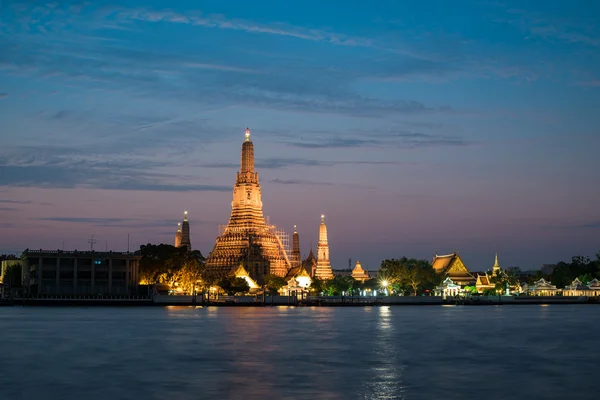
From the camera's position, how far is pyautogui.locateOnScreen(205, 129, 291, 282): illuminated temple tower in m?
178

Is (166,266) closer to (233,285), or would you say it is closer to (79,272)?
(233,285)

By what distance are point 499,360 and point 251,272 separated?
121 m

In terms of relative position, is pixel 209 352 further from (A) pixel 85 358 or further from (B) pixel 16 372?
(B) pixel 16 372

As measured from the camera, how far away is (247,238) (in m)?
180

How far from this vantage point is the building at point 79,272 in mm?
149125

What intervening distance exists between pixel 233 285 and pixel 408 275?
113 feet

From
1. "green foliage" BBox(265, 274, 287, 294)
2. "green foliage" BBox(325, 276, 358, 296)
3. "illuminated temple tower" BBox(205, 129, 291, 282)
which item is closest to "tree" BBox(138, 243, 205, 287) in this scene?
"illuminated temple tower" BBox(205, 129, 291, 282)

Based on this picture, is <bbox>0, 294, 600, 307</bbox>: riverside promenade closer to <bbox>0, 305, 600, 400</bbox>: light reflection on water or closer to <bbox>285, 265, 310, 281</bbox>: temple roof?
<bbox>285, 265, 310, 281</bbox>: temple roof

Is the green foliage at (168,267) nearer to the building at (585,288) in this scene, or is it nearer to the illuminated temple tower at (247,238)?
the illuminated temple tower at (247,238)

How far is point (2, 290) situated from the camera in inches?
A: 6732

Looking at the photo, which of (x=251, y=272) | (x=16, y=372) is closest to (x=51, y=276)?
(x=251, y=272)

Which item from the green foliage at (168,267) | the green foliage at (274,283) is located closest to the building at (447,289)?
the green foliage at (274,283)

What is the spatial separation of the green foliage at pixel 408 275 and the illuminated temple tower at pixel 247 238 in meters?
23.1

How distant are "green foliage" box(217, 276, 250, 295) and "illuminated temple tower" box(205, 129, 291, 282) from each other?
828 cm
